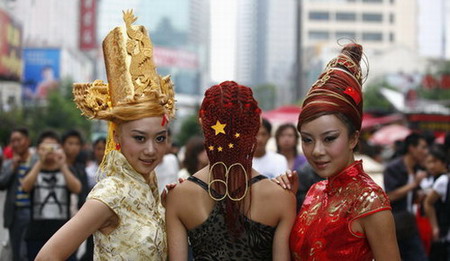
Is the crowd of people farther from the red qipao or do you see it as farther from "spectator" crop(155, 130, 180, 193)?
"spectator" crop(155, 130, 180, 193)

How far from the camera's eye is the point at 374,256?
10.4ft

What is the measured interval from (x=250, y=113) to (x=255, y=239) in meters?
0.65

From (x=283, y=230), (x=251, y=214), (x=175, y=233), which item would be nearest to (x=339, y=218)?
(x=283, y=230)

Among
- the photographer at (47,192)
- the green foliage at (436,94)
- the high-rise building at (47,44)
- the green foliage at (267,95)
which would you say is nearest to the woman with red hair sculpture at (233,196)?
the photographer at (47,192)

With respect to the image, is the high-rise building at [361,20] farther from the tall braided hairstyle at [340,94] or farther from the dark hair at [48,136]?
the tall braided hairstyle at [340,94]

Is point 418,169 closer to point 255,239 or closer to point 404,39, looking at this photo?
point 255,239

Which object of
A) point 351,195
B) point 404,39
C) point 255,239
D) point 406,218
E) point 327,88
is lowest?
point 406,218

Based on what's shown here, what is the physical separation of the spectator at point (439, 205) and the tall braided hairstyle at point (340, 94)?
3.49 meters

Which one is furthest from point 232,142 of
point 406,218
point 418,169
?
point 418,169

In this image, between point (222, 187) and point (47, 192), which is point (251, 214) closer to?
point (222, 187)

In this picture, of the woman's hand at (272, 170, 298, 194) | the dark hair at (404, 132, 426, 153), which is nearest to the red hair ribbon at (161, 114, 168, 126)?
the woman's hand at (272, 170, 298, 194)

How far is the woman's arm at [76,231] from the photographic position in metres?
3.15

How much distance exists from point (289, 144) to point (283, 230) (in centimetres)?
411

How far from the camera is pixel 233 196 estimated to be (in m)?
3.30
